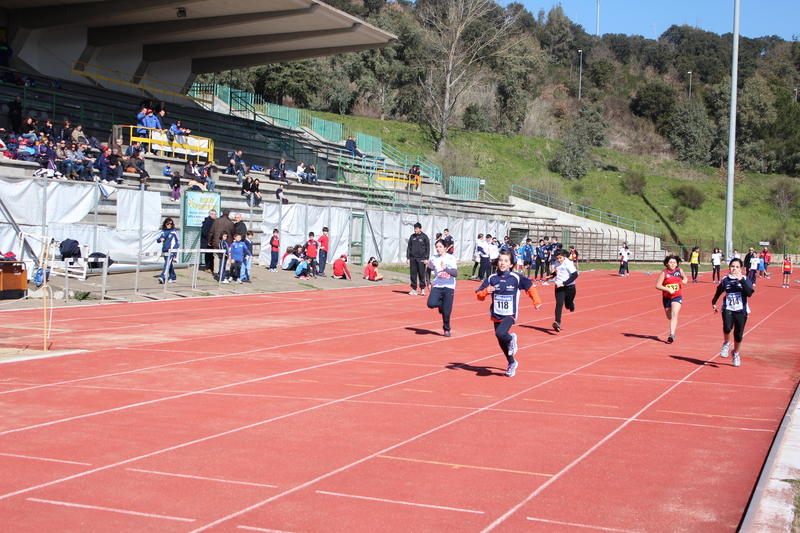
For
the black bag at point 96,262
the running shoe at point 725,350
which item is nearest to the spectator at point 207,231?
the black bag at point 96,262

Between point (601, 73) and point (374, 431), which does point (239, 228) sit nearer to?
point (374, 431)

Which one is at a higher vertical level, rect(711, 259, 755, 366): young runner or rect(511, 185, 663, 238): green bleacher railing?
rect(511, 185, 663, 238): green bleacher railing

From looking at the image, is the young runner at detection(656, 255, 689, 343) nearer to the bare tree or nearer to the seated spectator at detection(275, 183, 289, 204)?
the seated spectator at detection(275, 183, 289, 204)

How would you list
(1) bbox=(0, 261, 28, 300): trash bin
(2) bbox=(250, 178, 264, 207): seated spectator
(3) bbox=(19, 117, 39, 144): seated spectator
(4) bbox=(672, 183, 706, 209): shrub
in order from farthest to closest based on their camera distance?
(4) bbox=(672, 183, 706, 209): shrub, (2) bbox=(250, 178, 264, 207): seated spectator, (3) bbox=(19, 117, 39, 144): seated spectator, (1) bbox=(0, 261, 28, 300): trash bin

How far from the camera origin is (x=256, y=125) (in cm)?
4222

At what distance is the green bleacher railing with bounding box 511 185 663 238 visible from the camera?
2336 inches

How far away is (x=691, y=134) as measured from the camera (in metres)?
82.1

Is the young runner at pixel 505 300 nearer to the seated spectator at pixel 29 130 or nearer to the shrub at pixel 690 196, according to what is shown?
the seated spectator at pixel 29 130

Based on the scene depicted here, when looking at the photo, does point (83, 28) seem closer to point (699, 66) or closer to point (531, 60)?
point (531, 60)

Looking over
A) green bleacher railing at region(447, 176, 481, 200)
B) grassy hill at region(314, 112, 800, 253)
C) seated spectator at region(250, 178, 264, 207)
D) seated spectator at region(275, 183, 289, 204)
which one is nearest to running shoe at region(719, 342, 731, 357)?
seated spectator at region(250, 178, 264, 207)

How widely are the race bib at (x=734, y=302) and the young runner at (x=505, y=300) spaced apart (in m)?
3.67

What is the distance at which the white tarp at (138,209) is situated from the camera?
2222 cm

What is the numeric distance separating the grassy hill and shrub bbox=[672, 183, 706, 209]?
47cm

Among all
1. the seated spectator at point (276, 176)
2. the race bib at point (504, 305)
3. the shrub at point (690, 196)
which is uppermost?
the shrub at point (690, 196)
